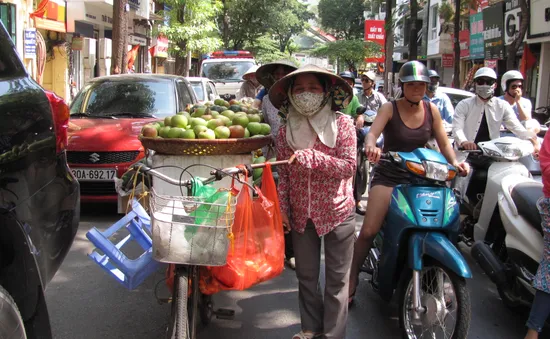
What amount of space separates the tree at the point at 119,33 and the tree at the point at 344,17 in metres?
49.4

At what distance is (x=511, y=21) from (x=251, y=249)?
21.5m

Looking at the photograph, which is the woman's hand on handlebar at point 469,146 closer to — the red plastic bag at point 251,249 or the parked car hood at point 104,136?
the red plastic bag at point 251,249

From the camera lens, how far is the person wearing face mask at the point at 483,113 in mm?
5566

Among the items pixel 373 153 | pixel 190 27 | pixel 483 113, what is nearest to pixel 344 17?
pixel 190 27

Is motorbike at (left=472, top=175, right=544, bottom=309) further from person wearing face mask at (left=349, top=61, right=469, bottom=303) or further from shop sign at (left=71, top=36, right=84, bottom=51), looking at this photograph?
shop sign at (left=71, top=36, right=84, bottom=51)

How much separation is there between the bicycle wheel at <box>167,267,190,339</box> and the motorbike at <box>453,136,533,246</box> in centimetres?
279

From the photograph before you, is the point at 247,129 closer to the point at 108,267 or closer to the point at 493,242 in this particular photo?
the point at 108,267

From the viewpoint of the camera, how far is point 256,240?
3.10 m

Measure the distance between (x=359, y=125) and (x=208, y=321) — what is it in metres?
Answer: 4.16

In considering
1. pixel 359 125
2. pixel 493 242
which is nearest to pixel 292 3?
pixel 359 125

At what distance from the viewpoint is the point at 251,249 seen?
3.09 m

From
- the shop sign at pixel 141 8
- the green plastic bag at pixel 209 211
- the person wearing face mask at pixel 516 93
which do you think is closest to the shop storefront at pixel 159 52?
the shop sign at pixel 141 8

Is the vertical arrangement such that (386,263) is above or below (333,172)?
below

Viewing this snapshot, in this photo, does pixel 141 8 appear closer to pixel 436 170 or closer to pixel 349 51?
pixel 436 170
